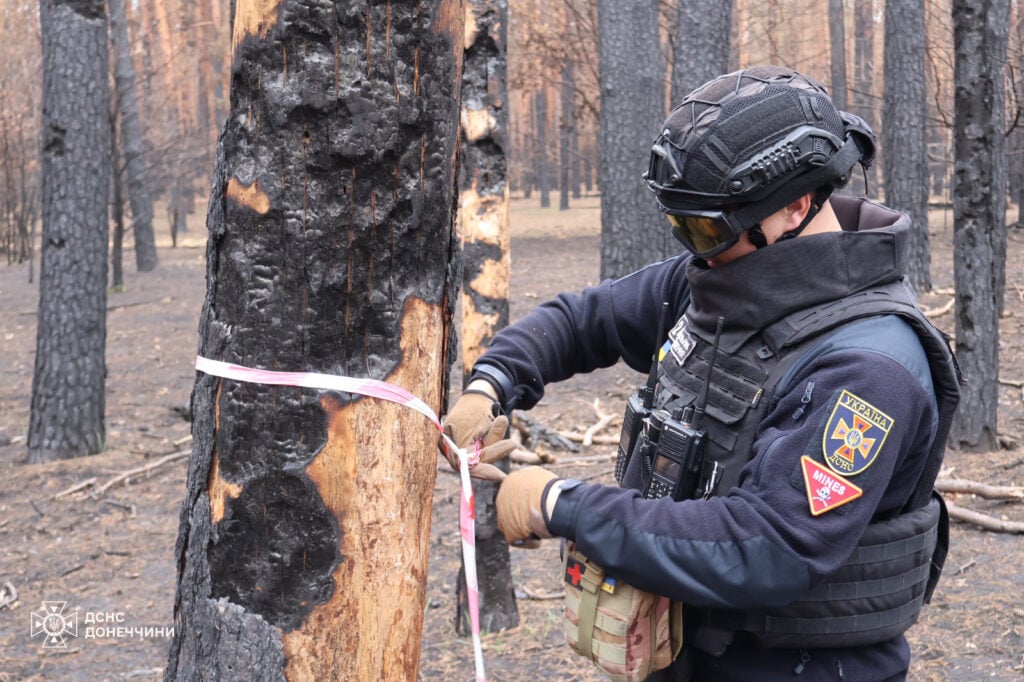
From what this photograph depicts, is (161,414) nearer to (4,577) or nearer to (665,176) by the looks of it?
(4,577)

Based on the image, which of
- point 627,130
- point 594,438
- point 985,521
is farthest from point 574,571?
point 627,130

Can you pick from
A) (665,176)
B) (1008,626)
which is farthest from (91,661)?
(1008,626)

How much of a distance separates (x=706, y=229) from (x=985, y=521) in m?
4.20

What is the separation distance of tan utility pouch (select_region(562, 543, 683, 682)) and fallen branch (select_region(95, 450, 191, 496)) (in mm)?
5266

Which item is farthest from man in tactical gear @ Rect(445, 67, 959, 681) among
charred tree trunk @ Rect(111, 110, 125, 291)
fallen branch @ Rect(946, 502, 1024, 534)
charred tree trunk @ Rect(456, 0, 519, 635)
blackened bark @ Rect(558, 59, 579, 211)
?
blackened bark @ Rect(558, 59, 579, 211)

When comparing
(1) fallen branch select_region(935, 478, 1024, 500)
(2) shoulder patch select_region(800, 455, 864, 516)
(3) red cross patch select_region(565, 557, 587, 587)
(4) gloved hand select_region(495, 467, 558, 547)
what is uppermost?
(2) shoulder patch select_region(800, 455, 864, 516)

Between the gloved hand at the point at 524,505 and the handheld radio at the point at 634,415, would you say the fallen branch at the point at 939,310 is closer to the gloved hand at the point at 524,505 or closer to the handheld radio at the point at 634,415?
the handheld radio at the point at 634,415

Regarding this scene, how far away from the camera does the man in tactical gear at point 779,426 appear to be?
1.90m

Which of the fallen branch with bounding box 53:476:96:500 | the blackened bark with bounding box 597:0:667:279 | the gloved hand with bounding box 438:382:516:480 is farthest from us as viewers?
the blackened bark with bounding box 597:0:667:279

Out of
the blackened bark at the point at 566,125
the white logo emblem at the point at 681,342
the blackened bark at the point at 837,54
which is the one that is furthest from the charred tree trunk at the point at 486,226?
the blackened bark at the point at 837,54

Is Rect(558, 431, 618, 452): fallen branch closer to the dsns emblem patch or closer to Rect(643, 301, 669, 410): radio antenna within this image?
Rect(643, 301, 669, 410): radio antenna

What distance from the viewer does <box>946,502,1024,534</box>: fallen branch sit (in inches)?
212

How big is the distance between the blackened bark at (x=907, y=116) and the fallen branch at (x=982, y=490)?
7.04 m

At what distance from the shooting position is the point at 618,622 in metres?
2.10
